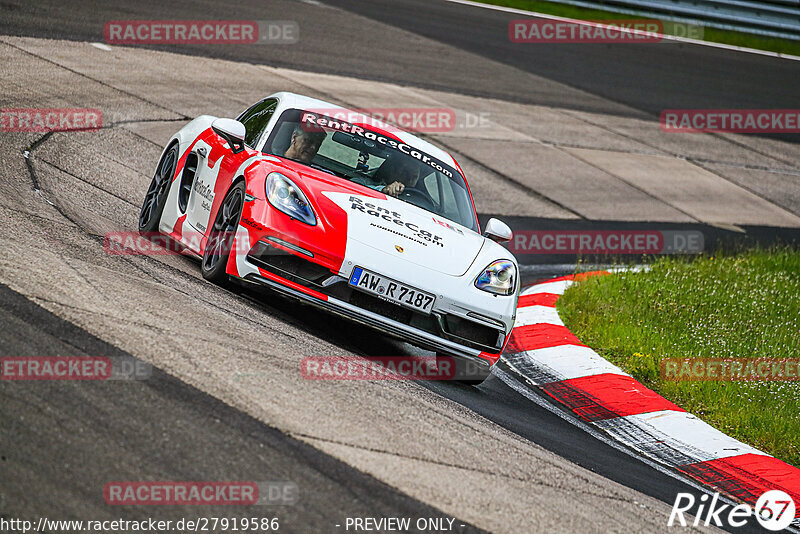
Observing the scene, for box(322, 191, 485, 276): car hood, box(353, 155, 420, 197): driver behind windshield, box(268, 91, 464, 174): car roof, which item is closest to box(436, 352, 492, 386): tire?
box(322, 191, 485, 276): car hood

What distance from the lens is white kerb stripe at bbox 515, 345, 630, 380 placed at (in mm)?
6948

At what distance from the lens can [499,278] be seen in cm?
605

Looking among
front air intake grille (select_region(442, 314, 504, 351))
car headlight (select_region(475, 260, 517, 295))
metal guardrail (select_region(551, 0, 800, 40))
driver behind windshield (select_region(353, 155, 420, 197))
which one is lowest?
front air intake grille (select_region(442, 314, 504, 351))

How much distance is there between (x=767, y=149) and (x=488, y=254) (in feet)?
44.6

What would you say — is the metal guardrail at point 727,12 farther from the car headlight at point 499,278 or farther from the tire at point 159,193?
the car headlight at point 499,278

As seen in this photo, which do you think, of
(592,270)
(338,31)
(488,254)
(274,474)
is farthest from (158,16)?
(274,474)

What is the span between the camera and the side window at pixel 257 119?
6.74m

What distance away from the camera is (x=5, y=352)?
3.92m

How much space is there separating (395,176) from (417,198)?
0.68 feet

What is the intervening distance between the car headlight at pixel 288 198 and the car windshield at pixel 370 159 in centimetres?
57

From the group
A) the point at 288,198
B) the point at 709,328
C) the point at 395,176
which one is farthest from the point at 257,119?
the point at 709,328

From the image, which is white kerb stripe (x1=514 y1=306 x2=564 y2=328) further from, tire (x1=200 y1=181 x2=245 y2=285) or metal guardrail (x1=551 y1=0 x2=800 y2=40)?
metal guardrail (x1=551 y1=0 x2=800 y2=40)

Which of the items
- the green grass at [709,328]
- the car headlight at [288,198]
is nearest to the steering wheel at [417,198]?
the car headlight at [288,198]

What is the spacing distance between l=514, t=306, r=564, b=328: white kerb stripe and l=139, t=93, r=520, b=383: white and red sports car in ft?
4.98
